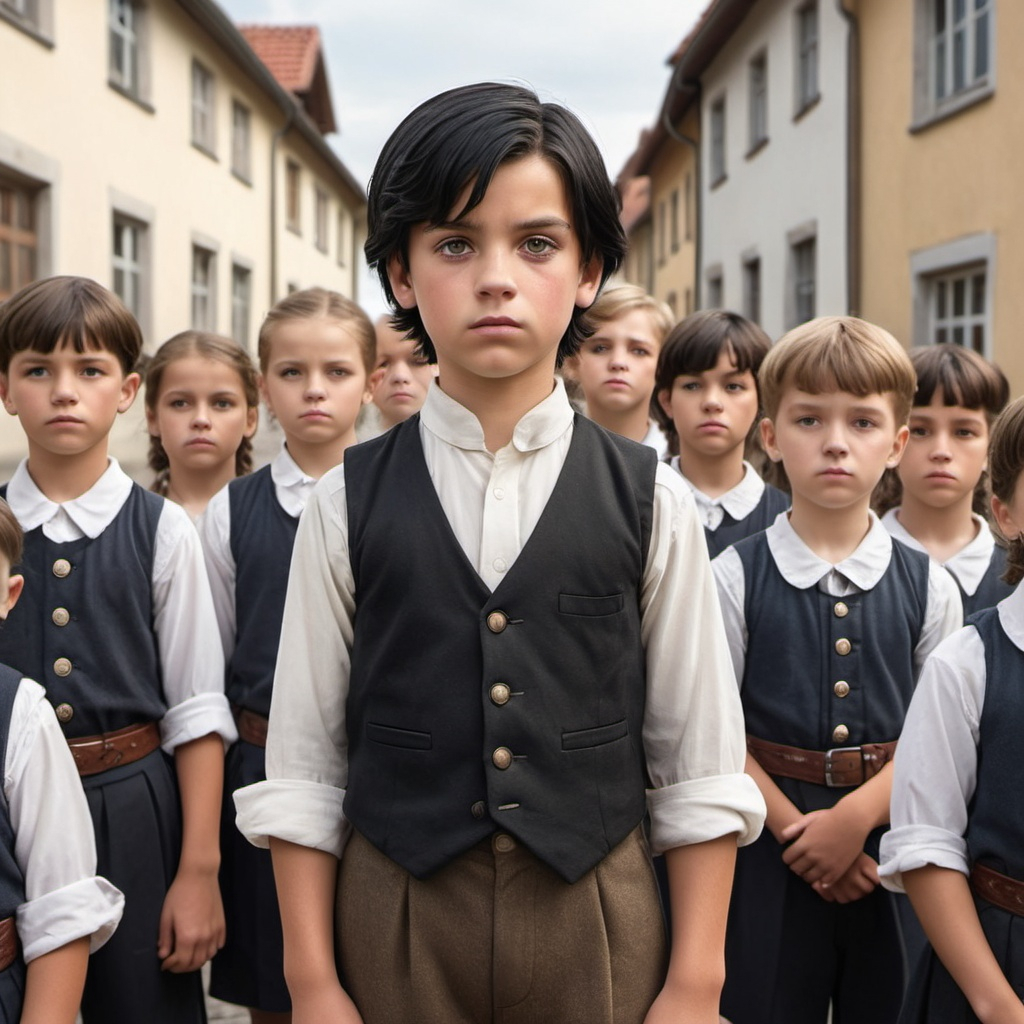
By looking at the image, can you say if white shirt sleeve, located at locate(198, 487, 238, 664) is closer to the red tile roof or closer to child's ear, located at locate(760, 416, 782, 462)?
child's ear, located at locate(760, 416, 782, 462)

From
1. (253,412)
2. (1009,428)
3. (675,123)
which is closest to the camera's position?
(1009,428)

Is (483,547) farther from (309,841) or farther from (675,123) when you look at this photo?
(675,123)

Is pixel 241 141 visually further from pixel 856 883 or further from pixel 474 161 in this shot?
pixel 474 161

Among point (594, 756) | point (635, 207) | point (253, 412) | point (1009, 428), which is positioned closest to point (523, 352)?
point (594, 756)

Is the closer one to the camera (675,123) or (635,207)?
(675,123)

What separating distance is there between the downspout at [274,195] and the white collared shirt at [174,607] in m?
21.3

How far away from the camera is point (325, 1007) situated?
1722 millimetres

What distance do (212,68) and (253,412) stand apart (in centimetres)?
1697

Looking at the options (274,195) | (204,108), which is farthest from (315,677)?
(274,195)

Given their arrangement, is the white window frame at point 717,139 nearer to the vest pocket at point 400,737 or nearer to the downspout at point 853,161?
the downspout at point 853,161

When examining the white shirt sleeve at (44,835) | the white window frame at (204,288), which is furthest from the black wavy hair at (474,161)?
the white window frame at (204,288)

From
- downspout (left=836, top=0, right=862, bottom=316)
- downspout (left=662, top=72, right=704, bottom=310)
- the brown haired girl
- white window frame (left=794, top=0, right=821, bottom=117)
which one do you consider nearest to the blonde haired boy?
the brown haired girl

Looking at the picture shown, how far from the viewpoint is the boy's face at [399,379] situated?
13.5 feet

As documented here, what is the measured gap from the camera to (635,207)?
3494cm
